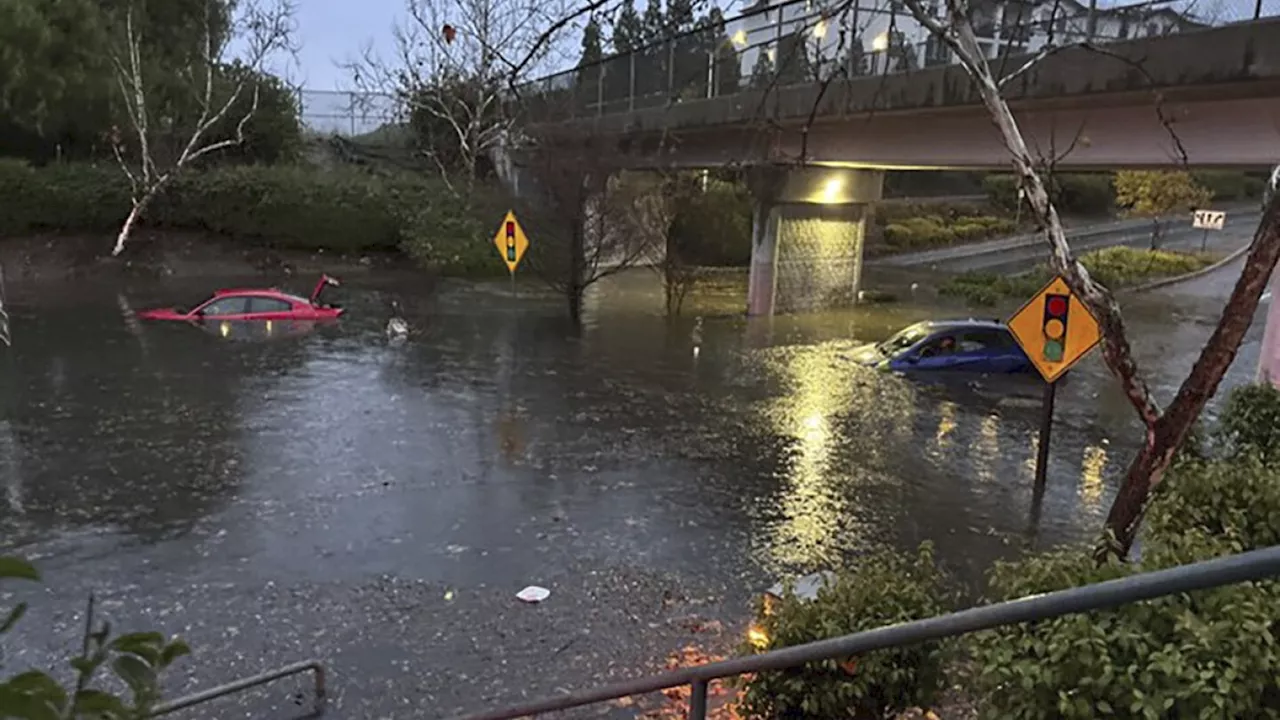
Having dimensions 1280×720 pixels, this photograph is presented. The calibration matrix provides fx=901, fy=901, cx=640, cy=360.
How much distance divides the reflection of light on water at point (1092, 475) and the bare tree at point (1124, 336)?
216 inches

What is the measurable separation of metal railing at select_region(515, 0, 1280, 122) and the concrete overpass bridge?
191 millimetres

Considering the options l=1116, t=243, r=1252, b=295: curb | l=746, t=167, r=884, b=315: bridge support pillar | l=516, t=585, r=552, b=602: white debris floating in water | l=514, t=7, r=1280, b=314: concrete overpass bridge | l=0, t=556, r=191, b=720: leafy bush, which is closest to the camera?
l=0, t=556, r=191, b=720: leafy bush

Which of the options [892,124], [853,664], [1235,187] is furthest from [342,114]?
[1235,187]

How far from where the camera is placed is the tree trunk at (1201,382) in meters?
6.36

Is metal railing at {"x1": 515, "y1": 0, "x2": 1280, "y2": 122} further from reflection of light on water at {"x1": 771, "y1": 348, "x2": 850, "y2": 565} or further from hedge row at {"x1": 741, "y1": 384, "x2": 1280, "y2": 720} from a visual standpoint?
reflection of light on water at {"x1": 771, "y1": 348, "x2": 850, "y2": 565}

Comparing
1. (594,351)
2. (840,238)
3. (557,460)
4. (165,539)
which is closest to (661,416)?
(557,460)

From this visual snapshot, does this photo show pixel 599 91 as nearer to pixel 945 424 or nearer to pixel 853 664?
pixel 945 424

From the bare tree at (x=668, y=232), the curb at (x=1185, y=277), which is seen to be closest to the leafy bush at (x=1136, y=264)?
the curb at (x=1185, y=277)

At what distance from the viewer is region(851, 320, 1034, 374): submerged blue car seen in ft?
65.3

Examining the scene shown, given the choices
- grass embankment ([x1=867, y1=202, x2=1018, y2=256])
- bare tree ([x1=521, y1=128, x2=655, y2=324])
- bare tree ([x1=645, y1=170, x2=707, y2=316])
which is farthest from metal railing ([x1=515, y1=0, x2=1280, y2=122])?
grass embankment ([x1=867, y1=202, x2=1018, y2=256])

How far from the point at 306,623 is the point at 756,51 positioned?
18946mm

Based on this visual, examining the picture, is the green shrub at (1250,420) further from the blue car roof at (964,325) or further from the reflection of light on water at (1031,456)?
the blue car roof at (964,325)

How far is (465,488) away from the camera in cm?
1210

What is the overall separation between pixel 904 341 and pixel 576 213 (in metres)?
9.94
